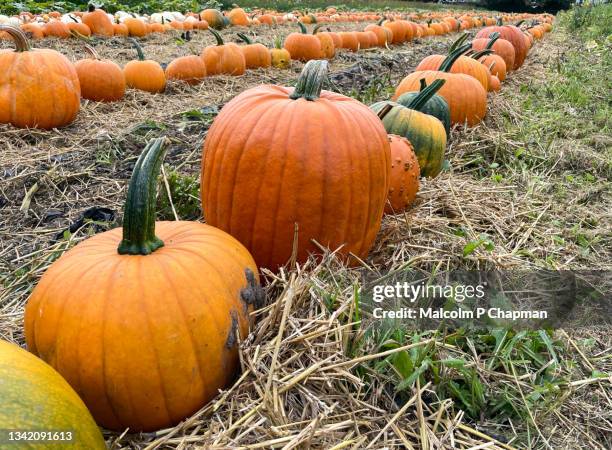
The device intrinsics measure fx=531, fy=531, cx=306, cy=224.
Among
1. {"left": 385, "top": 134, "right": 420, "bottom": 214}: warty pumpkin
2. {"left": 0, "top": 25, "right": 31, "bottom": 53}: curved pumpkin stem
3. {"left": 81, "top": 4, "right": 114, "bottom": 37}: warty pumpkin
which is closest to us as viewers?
{"left": 385, "top": 134, "right": 420, "bottom": 214}: warty pumpkin

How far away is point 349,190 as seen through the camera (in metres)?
2.36

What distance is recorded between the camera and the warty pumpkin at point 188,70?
7285 mm

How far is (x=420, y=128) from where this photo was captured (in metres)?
3.74

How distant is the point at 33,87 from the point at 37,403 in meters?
4.32

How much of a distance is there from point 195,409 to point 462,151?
12.1ft

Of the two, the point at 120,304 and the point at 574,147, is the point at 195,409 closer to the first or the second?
the point at 120,304

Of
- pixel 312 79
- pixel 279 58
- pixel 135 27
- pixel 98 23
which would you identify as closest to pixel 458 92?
pixel 312 79

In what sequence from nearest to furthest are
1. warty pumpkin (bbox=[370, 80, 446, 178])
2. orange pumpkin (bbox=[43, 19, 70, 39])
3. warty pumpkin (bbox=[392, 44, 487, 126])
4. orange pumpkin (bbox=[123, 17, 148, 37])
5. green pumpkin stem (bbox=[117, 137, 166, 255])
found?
green pumpkin stem (bbox=[117, 137, 166, 255]), warty pumpkin (bbox=[370, 80, 446, 178]), warty pumpkin (bbox=[392, 44, 487, 126]), orange pumpkin (bbox=[43, 19, 70, 39]), orange pumpkin (bbox=[123, 17, 148, 37])

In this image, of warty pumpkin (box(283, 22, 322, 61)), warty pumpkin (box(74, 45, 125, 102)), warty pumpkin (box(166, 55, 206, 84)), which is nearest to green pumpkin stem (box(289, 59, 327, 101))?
warty pumpkin (box(74, 45, 125, 102))

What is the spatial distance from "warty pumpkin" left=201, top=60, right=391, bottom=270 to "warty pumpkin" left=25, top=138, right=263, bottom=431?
0.51 meters

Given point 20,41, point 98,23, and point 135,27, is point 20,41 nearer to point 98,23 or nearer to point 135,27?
point 98,23

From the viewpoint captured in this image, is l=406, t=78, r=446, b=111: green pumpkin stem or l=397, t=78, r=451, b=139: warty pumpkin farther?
l=397, t=78, r=451, b=139: warty pumpkin

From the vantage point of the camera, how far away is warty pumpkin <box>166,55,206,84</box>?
729cm

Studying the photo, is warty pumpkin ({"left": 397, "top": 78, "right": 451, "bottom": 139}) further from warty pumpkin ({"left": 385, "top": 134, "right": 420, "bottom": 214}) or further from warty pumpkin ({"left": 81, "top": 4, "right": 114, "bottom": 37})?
warty pumpkin ({"left": 81, "top": 4, "right": 114, "bottom": 37})
